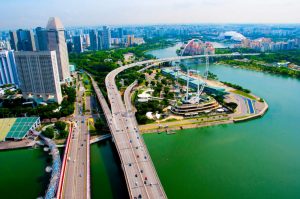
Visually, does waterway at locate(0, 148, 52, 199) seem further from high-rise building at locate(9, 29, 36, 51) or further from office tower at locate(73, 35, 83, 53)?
office tower at locate(73, 35, 83, 53)

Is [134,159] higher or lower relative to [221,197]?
higher

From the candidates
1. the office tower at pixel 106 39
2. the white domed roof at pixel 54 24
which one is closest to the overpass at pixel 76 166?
the white domed roof at pixel 54 24

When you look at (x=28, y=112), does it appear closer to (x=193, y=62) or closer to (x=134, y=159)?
(x=134, y=159)

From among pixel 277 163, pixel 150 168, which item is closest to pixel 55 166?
pixel 150 168

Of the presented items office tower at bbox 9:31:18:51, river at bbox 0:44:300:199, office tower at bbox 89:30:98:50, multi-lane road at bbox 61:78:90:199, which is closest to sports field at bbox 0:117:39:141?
river at bbox 0:44:300:199

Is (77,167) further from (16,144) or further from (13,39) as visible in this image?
(13,39)

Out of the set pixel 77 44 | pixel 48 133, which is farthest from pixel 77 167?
pixel 77 44

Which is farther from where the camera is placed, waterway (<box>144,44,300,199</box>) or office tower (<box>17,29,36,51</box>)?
office tower (<box>17,29,36,51</box>)

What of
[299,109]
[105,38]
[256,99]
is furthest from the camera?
[105,38]
